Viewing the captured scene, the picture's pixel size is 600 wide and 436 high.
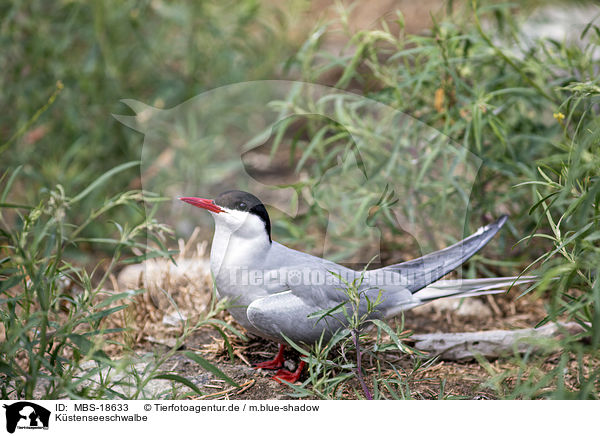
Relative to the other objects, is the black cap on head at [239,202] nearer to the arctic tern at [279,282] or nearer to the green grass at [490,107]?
the arctic tern at [279,282]

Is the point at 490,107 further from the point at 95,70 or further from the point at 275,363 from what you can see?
the point at 95,70

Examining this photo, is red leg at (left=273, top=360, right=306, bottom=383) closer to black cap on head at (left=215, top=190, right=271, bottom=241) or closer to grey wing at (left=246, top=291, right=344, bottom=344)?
grey wing at (left=246, top=291, right=344, bottom=344)

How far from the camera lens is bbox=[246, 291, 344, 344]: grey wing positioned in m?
1.63

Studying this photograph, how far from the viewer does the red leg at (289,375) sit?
1.73 metres

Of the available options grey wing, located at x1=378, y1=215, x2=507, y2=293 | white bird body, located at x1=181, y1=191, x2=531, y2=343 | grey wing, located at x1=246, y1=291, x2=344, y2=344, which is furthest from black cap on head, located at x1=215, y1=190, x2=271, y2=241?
grey wing, located at x1=378, y1=215, x2=507, y2=293

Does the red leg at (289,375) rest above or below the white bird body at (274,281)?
below

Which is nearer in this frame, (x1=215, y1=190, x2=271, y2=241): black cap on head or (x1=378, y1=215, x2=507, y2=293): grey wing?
(x1=215, y1=190, x2=271, y2=241): black cap on head

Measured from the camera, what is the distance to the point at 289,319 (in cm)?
163

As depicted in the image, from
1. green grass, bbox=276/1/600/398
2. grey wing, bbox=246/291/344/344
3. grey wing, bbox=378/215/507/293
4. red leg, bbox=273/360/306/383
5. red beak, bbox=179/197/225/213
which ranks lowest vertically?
red leg, bbox=273/360/306/383
